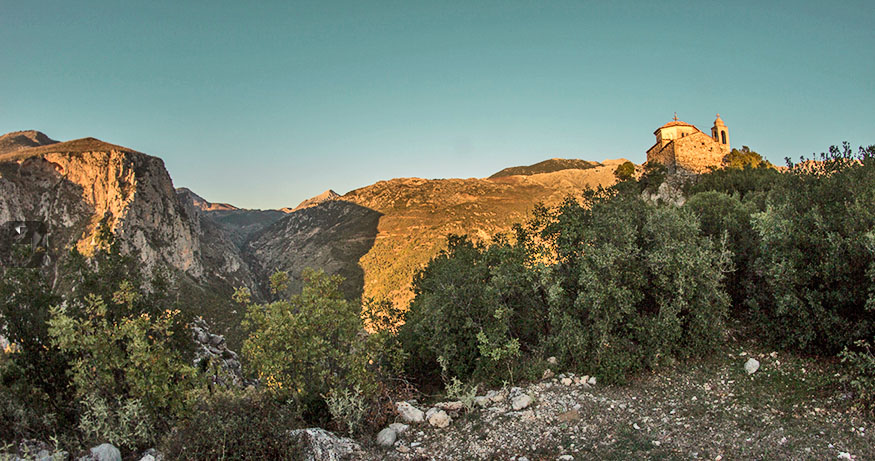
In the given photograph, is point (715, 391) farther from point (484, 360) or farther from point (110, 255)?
point (110, 255)

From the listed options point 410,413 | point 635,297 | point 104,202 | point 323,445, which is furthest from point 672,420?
point 104,202

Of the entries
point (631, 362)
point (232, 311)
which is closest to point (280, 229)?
point (232, 311)

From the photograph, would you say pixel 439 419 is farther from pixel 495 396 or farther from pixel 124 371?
pixel 124 371

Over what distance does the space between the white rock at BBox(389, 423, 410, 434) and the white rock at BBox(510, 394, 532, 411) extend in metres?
2.14

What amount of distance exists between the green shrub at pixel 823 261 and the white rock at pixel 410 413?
7734 mm

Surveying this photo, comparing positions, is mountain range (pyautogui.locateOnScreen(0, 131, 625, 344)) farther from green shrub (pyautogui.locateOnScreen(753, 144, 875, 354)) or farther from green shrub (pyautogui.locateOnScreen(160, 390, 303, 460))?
green shrub (pyautogui.locateOnScreen(160, 390, 303, 460))

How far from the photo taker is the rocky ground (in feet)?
19.7

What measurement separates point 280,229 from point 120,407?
118 metres

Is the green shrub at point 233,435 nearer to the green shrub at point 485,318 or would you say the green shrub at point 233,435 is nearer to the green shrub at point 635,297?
the green shrub at point 485,318

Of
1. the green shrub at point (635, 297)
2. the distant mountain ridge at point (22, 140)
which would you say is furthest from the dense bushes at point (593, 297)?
the distant mountain ridge at point (22, 140)

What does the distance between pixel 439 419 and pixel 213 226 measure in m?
113

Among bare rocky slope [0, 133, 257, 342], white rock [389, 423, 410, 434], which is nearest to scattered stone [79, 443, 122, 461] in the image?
white rock [389, 423, 410, 434]

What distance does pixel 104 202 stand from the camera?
71.9 metres

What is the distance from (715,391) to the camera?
25.1 feet
